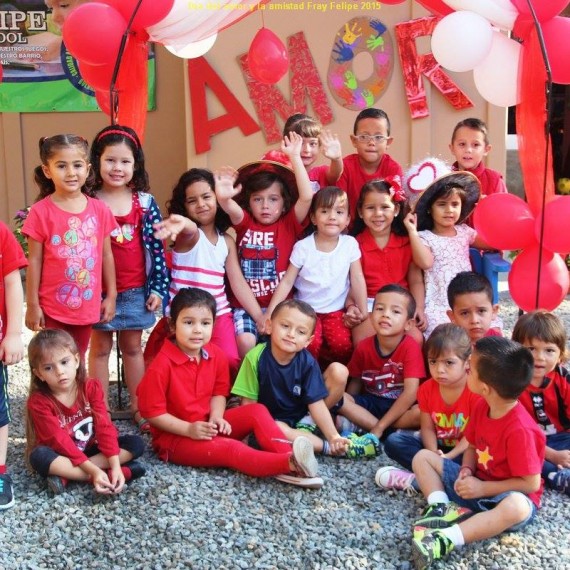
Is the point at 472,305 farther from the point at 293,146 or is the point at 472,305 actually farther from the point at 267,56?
the point at 267,56

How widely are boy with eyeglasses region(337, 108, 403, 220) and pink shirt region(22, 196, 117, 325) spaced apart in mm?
1368

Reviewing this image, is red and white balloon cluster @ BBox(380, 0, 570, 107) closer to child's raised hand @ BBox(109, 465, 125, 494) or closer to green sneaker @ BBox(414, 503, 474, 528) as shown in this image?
green sneaker @ BBox(414, 503, 474, 528)

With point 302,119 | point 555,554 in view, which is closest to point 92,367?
point 302,119

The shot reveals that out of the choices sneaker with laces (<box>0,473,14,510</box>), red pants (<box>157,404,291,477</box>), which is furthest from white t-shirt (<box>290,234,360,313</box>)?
sneaker with laces (<box>0,473,14,510</box>)

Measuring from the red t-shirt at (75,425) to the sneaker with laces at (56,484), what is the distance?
2.9 inches

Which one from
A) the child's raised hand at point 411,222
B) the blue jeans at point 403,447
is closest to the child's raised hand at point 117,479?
the blue jeans at point 403,447

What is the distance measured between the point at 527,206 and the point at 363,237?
836 millimetres

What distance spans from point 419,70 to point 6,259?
4245 millimetres

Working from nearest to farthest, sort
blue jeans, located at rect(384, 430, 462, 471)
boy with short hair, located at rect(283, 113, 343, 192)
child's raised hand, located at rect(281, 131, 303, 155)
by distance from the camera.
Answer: blue jeans, located at rect(384, 430, 462, 471), child's raised hand, located at rect(281, 131, 303, 155), boy with short hair, located at rect(283, 113, 343, 192)

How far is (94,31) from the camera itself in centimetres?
341

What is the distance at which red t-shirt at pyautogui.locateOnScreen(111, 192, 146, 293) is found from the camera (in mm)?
3420

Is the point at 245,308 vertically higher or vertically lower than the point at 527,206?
lower

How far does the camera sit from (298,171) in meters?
3.69

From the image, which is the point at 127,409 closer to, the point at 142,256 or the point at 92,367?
the point at 92,367
